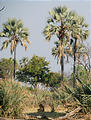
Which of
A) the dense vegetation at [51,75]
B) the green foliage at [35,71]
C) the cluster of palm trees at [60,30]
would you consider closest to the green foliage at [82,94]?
the dense vegetation at [51,75]

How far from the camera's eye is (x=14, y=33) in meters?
29.4

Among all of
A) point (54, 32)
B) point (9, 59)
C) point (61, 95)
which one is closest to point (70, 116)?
point (61, 95)

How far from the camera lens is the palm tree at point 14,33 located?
29.1 m

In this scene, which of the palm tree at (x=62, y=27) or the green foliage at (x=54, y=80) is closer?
the palm tree at (x=62, y=27)

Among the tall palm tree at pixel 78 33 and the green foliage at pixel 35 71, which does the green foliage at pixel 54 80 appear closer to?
the green foliage at pixel 35 71

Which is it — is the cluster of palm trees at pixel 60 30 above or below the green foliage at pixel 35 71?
above

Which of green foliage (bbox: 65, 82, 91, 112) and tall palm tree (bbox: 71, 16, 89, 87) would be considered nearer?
green foliage (bbox: 65, 82, 91, 112)

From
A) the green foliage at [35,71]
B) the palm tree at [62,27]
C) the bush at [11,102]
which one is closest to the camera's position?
the bush at [11,102]

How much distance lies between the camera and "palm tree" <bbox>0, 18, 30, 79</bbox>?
29.1 metres

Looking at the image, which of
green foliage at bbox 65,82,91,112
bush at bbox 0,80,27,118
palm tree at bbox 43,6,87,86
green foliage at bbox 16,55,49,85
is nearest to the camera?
green foliage at bbox 65,82,91,112

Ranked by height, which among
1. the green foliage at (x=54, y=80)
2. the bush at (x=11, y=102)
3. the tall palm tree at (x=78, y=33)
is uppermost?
the tall palm tree at (x=78, y=33)

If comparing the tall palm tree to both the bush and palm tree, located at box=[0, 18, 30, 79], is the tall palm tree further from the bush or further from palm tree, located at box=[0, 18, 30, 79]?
the bush

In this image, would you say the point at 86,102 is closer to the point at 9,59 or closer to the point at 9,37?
the point at 9,37

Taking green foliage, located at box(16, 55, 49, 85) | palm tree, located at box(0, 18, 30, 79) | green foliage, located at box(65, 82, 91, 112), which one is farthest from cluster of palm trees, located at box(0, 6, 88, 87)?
green foliage, located at box(65, 82, 91, 112)
